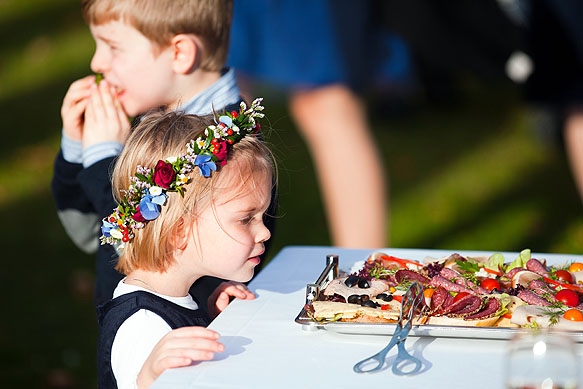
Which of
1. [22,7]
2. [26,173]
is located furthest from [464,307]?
[22,7]

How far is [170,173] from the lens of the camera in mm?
2160

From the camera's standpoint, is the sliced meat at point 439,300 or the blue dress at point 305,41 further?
the blue dress at point 305,41

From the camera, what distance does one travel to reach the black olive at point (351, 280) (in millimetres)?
2230

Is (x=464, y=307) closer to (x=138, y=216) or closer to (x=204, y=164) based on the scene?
(x=204, y=164)

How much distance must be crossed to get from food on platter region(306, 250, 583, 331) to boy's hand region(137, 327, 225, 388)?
0.80 feet

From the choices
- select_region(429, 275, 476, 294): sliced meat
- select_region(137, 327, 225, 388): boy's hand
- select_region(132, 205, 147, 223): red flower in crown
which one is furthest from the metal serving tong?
select_region(132, 205, 147, 223): red flower in crown

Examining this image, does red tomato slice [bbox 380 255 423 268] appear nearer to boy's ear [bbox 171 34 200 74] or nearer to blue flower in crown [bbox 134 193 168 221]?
blue flower in crown [bbox 134 193 168 221]

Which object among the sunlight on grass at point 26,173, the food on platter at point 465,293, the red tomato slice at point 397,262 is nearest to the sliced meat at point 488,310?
the food on platter at point 465,293

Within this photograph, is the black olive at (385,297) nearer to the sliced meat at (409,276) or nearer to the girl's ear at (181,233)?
the sliced meat at (409,276)

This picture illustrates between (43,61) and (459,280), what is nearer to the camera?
(459,280)

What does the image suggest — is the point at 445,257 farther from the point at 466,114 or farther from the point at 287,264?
the point at 466,114

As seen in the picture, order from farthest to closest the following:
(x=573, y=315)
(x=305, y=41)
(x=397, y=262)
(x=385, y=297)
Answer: (x=305, y=41) < (x=397, y=262) < (x=385, y=297) < (x=573, y=315)

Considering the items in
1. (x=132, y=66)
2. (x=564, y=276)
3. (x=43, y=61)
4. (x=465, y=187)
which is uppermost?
(x=132, y=66)

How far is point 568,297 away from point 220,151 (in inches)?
30.8
